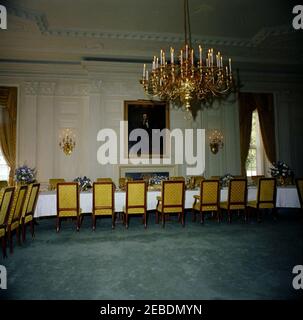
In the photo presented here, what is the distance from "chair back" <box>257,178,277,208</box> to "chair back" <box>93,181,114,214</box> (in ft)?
8.90

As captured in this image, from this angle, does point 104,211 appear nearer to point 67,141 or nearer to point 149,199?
point 149,199

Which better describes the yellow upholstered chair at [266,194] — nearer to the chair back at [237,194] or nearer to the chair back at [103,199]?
the chair back at [237,194]

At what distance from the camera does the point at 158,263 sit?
291 centimetres

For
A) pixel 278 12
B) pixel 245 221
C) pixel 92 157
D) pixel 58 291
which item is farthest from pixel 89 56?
pixel 58 291

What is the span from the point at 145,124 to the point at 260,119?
144 inches

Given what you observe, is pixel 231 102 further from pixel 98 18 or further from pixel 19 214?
pixel 19 214

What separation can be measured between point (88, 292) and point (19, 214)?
1.95 m

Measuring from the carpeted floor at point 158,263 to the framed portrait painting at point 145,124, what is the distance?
120 inches

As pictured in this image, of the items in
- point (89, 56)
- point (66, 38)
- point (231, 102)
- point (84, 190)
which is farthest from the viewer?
point (231, 102)

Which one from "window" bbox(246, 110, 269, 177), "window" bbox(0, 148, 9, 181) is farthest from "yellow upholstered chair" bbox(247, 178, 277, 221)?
"window" bbox(0, 148, 9, 181)

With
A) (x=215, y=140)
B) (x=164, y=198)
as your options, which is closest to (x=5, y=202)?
(x=164, y=198)

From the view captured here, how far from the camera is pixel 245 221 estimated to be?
16.4 feet

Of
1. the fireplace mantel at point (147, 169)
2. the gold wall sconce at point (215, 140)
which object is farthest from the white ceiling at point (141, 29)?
the fireplace mantel at point (147, 169)

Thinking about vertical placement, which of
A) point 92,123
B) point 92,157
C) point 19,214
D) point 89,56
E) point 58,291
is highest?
point 89,56
